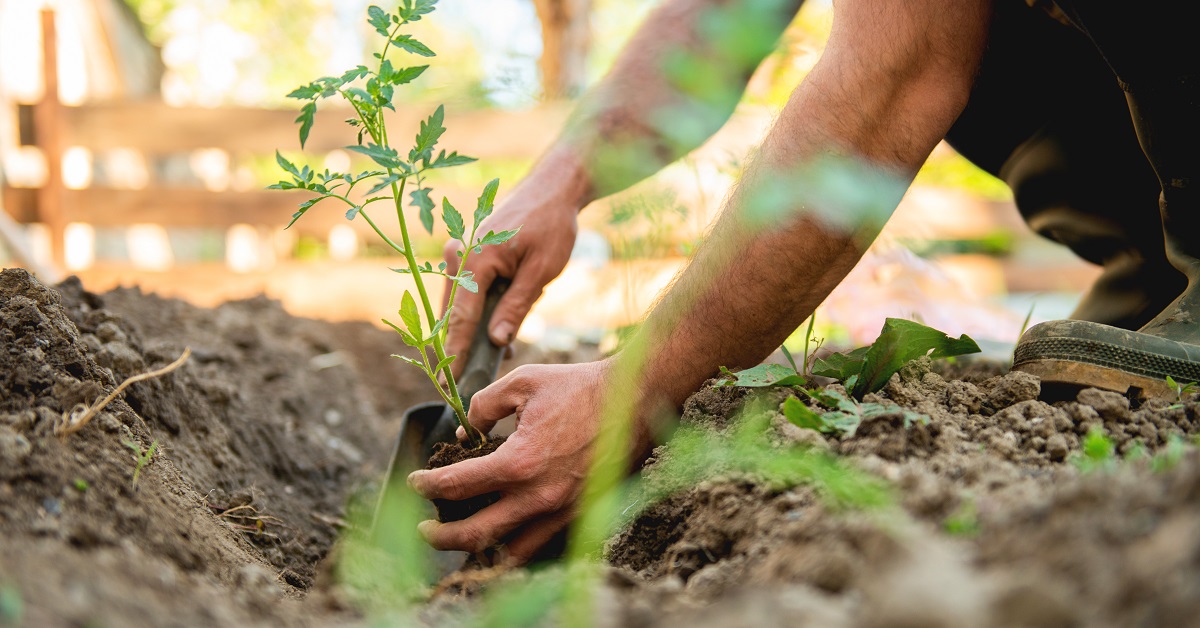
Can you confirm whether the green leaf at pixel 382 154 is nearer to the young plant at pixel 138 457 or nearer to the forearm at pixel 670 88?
the young plant at pixel 138 457

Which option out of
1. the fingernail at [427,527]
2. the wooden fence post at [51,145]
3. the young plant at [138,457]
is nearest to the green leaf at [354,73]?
the young plant at [138,457]

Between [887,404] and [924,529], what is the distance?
1.53ft

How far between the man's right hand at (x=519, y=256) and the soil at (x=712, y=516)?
0.54 m

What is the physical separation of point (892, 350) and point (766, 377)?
208 millimetres

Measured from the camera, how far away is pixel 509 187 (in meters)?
5.66

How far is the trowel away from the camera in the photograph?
5.63 feet

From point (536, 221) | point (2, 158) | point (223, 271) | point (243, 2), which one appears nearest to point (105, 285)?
point (223, 271)

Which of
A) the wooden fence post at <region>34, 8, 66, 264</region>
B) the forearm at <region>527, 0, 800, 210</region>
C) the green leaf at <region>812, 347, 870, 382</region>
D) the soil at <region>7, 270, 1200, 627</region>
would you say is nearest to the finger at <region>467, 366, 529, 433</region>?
the soil at <region>7, 270, 1200, 627</region>

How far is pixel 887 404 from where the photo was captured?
4.19 ft

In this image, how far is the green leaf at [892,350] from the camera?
1.35 metres

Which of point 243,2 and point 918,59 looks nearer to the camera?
point 918,59

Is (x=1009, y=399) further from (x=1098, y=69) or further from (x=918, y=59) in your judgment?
(x=1098, y=69)

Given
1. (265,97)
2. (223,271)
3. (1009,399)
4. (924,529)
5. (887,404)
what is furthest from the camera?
(265,97)

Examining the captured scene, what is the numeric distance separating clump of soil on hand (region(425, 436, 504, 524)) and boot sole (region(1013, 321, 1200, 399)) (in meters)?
0.93
